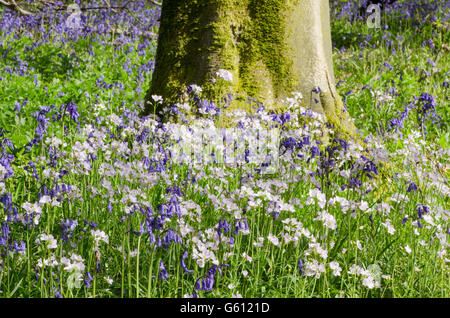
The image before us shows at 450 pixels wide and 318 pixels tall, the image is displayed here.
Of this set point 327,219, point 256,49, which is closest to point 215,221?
point 327,219

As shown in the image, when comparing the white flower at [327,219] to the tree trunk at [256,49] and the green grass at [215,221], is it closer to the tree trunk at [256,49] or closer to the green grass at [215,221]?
the green grass at [215,221]

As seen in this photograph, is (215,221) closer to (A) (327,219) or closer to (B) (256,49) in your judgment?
(A) (327,219)

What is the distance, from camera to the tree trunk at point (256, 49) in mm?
4266

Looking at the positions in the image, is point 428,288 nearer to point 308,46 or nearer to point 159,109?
point 308,46

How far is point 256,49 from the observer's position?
4.32m

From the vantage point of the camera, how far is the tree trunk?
4266 mm

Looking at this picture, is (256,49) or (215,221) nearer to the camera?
(215,221)

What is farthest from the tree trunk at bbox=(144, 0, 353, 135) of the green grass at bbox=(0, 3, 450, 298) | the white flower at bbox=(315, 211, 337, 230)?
the white flower at bbox=(315, 211, 337, 230)

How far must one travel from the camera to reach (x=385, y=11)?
10.9 m

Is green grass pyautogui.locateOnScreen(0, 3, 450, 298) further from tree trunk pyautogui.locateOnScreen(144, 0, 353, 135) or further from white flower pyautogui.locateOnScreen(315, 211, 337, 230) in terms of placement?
tree trunk pyautogui.locateOnScreen(144, 0, 353, 135)

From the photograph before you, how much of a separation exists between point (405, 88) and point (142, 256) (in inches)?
179

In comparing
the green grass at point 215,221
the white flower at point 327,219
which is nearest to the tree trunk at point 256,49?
the green grass at point 215,221
